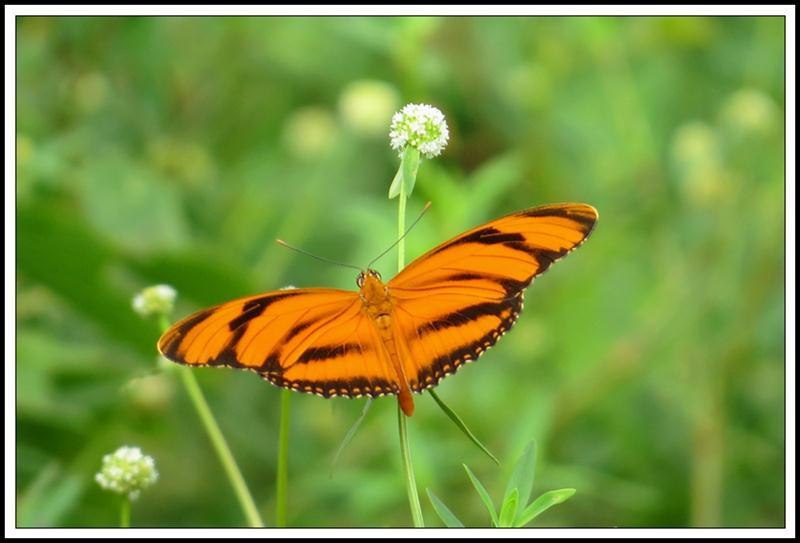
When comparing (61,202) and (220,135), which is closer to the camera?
(61,202)

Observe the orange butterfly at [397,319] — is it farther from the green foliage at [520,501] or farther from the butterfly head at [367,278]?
the green foliage at [520,501]

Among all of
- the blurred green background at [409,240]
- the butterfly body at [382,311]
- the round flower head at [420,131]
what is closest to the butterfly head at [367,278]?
the butterfly body at [382,311]

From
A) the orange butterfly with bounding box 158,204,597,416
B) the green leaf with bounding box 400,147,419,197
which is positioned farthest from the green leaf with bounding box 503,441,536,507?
the green leaf with bounding box 400,147,419,197

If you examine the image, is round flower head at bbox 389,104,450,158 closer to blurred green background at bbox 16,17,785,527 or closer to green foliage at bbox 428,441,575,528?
green foliage at bbox 428,441,575,528

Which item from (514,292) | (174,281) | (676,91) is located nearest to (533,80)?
(676,91)

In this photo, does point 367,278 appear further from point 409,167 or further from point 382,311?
point 409,167

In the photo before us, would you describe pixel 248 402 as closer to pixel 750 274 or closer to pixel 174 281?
pixel 174 281

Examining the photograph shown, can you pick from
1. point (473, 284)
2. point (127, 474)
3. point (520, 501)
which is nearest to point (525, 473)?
point (520, 501)
